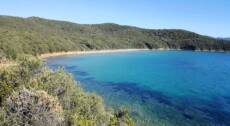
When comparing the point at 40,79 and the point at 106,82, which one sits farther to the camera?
the point at 106,82

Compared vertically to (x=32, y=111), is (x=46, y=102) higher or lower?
higher

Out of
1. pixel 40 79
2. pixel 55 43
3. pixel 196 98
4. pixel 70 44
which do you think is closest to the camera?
pixel 40 79

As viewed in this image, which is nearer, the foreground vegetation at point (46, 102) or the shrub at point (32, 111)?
the shrub at point (32, 111)

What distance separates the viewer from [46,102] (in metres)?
24.5

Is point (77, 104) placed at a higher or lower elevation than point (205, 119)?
higher

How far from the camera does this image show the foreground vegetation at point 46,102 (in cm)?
2347

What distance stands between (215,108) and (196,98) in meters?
8.84

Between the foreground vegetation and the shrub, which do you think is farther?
the foreground vegetation

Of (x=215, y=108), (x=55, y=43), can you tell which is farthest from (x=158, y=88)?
(x=55, y=43)

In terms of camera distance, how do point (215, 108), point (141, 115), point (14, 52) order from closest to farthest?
point (141, 115) → point (215, 108) → point (14, 52)

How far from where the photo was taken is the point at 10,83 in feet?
115

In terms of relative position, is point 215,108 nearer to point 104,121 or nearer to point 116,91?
point 116,91

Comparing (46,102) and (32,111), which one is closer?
(32,111)

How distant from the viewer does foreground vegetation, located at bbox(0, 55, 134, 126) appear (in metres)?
23.5
